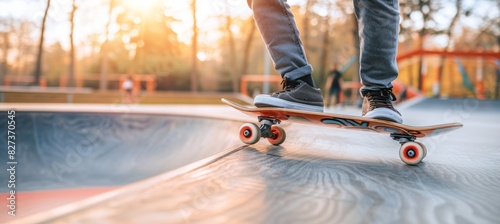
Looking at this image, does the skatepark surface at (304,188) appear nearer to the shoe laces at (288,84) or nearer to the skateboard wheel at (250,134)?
the skateboard wheel at (250,134)

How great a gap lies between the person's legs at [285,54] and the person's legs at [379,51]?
0.26 m

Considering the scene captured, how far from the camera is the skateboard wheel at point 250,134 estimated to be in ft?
6.77

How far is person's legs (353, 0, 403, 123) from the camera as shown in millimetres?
1835

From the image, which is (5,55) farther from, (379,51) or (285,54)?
(379,51)

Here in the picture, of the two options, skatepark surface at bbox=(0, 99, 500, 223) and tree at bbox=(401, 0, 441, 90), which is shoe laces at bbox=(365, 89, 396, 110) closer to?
skatepark surface at bbox=(0, 99, 500, 223)

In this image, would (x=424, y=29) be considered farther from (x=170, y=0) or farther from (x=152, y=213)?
(x=152, y=213)

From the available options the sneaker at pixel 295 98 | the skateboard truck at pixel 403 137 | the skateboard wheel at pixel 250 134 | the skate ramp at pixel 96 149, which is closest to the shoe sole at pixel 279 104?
the sneaker at pixel 295 98

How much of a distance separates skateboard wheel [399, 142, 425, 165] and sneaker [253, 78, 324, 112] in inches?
16.8

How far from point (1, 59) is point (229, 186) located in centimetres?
3378

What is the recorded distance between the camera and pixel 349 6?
19.3 m

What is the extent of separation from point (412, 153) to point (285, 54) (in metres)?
0.69

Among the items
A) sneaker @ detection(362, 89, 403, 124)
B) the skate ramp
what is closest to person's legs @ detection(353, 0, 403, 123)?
sneaker @ detection(362, 89, 403, 124)

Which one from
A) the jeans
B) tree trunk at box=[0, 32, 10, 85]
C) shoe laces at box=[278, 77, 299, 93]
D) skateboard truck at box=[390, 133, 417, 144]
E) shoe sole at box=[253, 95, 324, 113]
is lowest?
skateboard truck at box=[390, 133, 417, 144]

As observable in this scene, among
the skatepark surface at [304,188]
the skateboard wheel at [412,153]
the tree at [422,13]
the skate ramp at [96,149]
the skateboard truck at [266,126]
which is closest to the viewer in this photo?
the skatepark surface at [304,188]
